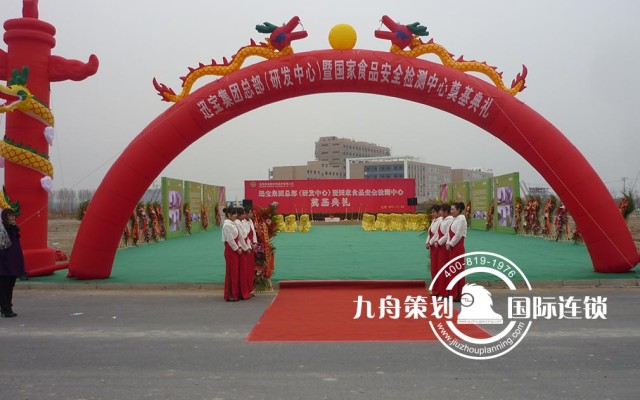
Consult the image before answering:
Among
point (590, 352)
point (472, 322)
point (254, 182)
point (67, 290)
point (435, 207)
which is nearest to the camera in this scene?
point (590, 352)

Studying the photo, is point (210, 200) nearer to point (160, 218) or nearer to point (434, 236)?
point (160, 218)

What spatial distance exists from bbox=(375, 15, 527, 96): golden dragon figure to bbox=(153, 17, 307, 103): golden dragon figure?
1.44 m

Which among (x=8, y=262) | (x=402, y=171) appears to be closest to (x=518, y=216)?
(x=8, y=262)

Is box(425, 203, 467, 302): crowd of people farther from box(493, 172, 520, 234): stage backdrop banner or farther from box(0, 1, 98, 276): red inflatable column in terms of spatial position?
box(493, 172, 520, 234): stage backdrop banner

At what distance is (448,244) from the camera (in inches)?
295

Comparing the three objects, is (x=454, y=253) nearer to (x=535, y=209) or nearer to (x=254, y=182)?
(x=535, y=209)

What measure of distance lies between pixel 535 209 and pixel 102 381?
17.3 meters

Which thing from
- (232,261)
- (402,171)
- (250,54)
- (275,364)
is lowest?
(275,364)

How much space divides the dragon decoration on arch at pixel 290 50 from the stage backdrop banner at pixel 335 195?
22038 millimetres

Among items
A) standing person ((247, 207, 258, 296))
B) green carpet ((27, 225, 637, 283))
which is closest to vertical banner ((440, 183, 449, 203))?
green carpet ((27, 225, 637, 283))

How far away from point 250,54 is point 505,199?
1401cm

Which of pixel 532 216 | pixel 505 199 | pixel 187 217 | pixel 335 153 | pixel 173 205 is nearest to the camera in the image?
pixel 532 216

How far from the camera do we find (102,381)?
396cm

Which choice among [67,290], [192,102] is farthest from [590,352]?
[67,290]
